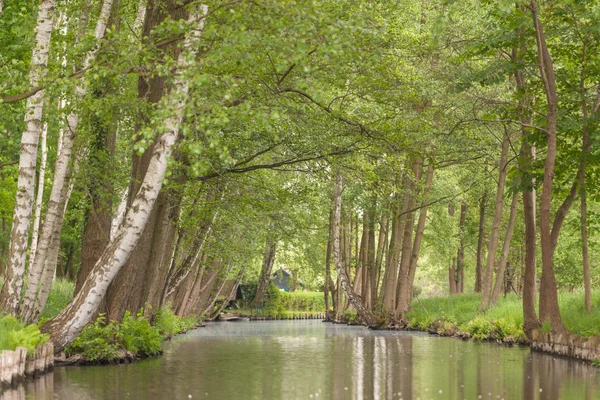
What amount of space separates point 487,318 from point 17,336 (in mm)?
16988

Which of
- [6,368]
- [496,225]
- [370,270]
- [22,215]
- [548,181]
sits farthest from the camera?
[370,270]

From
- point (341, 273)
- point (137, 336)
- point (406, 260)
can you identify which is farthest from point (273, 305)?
point (137, 336)

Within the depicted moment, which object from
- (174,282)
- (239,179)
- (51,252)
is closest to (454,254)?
(174,282)

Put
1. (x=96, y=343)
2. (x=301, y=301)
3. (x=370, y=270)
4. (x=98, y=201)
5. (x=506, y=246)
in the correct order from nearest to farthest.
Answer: (x=96, y=343)
(x=98, y=201)
(x=506, y=246)
(x=370, y=270)
(x=301, y=301)

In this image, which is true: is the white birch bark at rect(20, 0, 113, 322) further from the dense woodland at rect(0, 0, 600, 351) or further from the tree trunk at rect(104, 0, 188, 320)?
the tree trunk at rect(104, 0, 188, 320)

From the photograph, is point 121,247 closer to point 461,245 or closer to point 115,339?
point 115,339

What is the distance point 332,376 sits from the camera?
15625 mm

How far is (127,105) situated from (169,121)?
7.11ft

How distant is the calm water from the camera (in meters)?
12.6

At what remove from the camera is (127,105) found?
16.4m

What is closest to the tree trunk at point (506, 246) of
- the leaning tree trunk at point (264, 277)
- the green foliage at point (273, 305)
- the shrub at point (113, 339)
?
the shrub at point (113, 339)

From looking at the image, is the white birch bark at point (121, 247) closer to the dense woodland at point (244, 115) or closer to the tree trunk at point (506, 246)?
the dense woodland at point (244, 115)

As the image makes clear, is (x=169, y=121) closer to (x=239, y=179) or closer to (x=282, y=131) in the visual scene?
(x=282, y=131)

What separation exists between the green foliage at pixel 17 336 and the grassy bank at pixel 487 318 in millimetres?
11619
